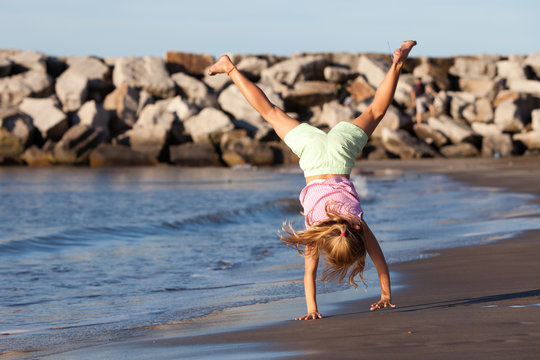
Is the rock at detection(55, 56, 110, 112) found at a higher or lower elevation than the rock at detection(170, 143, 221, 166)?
higher

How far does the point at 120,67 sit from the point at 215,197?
16.8 m

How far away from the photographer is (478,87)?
3584 cm

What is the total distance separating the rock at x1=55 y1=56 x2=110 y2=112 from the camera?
103 feet

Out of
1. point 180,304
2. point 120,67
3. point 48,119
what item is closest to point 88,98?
point 120,67

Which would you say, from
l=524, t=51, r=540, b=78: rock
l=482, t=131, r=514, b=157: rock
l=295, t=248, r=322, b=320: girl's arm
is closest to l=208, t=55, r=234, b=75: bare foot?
l=295, t=248, r=322, b=320: girl's arm

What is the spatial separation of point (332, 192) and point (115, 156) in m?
25.2

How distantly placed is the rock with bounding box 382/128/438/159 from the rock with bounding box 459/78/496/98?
22.3ft

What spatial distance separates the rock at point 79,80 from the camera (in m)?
31.4

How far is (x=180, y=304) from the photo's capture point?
609cm

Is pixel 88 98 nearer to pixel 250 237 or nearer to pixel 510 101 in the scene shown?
pixel 510 101

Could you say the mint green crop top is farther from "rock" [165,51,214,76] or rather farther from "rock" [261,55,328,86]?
"rock" [165,51,214,76]

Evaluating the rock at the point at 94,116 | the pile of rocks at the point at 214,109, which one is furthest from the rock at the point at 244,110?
the rock at the point at 94,116

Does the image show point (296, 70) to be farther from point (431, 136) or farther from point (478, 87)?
point (478, 87)

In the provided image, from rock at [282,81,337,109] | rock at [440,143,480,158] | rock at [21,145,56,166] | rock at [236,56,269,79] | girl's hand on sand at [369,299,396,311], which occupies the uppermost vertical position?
rock at [236,56,269,79]
